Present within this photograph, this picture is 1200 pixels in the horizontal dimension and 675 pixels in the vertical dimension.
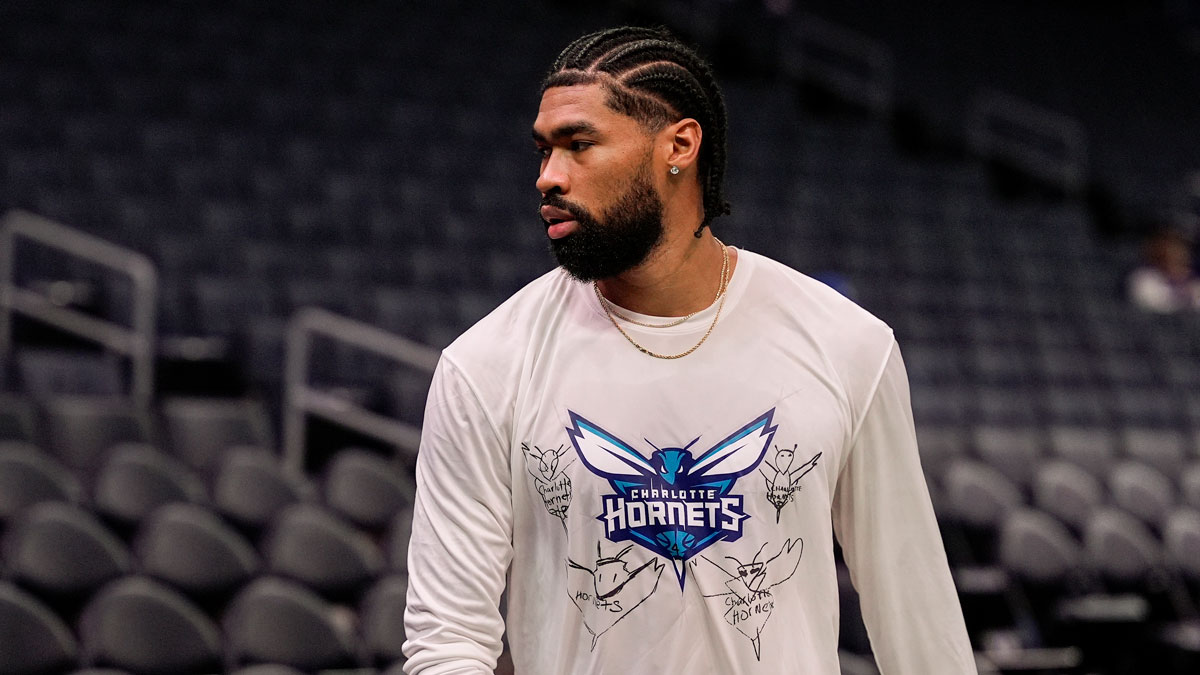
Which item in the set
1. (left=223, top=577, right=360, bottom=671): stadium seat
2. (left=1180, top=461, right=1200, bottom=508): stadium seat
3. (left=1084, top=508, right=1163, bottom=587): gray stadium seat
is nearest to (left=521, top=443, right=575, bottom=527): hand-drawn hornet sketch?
(left=223, top=577, right=360, bottom=671): stadium seat

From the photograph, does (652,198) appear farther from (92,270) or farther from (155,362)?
(92,270)

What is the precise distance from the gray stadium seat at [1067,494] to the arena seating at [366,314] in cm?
2

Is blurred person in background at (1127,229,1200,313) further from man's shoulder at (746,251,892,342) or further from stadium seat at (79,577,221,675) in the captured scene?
man's shoulder at (746,251,892,342)

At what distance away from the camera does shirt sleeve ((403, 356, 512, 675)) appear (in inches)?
49.2

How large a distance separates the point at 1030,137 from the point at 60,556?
26.7 feet

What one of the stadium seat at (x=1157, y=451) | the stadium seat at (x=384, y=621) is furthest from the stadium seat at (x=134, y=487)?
the stadium seat at (x=1157, y=451)

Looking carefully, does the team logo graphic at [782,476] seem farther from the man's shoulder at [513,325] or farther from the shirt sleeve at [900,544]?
the man's shoulder at [513,325]

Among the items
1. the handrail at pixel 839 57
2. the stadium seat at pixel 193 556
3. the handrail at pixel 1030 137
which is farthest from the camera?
the handrail at pixel 839 57

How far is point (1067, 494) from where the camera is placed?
4.66 m

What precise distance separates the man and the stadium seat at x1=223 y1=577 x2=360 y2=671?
154 cm

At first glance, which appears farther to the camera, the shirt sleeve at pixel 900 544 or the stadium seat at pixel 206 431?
the stadium seat at pixel 206 431

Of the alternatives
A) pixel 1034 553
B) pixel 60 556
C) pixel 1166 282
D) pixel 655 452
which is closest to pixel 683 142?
pixel 655 452

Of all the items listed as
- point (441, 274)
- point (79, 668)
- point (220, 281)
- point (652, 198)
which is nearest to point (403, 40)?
point (441, 274)

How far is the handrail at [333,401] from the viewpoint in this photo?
452 cm
